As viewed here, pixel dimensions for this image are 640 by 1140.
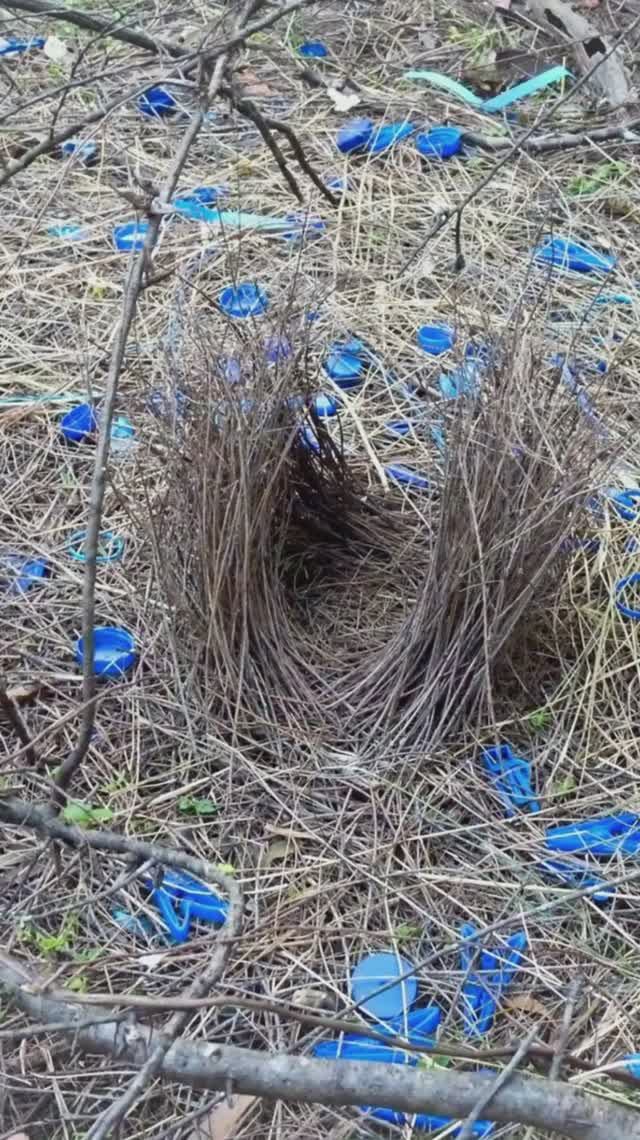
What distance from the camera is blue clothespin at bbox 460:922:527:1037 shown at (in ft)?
4.67

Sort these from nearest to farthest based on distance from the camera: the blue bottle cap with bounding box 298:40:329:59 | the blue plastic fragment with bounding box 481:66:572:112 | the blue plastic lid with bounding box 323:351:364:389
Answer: the blue plastic lid with bounding box 323:351:364:389 < the blue plastic fragment with bounding box 481:66:572:112 < the blue bottle cap with bounding box 298:40:329:59

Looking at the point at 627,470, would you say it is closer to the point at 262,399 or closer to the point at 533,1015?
the point at 262,399

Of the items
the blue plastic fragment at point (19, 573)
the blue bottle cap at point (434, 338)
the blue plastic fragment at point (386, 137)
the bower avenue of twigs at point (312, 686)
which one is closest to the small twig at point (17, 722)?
the bower avenue of twigs at point (312, 686)

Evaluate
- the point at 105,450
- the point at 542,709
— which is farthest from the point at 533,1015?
the point at 105,450

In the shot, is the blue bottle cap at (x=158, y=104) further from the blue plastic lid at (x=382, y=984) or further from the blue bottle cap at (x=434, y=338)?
the blue plastic lid at (x=382, y=984)

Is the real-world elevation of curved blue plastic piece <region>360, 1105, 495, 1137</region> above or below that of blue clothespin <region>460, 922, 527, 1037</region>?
below

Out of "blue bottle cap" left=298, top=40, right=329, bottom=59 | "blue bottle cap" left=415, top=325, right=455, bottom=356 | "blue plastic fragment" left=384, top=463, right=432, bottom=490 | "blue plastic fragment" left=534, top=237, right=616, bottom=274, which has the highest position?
"blue bottle cap" left=298, top=40, right=329, bottom=59

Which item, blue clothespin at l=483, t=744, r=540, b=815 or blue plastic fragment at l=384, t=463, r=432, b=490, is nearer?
blue clothespin at l=483, t=744, r=540, b=815

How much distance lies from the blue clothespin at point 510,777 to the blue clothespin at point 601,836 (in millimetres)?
53

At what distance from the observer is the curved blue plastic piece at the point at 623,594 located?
1870 mm

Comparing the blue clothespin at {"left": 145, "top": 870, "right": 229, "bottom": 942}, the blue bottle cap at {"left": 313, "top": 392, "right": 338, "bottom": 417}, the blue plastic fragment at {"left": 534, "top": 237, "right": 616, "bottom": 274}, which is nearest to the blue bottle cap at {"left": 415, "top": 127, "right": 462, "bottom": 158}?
the blue plastic fragment at {"left": 534, "top": 237, "right": 616, "bottom": 274}

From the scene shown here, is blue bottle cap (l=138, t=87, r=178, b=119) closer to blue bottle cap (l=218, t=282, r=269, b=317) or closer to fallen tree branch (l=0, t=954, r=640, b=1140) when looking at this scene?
blue bottle cap (l=218, t=282, r=269, b=317)

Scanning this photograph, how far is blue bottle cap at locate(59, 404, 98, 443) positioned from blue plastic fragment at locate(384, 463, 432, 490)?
1.80ft

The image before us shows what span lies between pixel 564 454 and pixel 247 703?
A: 1.86ft
